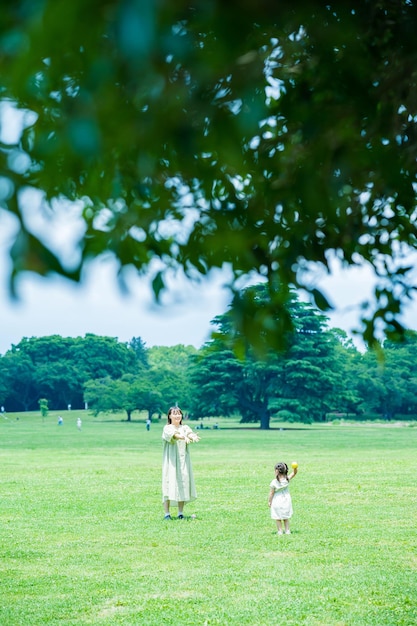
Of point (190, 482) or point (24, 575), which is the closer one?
point (24, 575)

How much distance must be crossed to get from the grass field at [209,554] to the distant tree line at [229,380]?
24.9m

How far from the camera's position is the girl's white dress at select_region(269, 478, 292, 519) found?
1191 cm

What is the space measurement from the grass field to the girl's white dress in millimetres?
322

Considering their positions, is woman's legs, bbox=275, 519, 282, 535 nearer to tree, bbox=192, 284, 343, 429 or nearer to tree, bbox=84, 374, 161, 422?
tree, bbox=192, 284, 343, 429

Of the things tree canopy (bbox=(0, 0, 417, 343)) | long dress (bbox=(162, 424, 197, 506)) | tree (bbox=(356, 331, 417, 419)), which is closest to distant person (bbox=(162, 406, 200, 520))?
long dress (bbox=(162, 424, 197, 506))

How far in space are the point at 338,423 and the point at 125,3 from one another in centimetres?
7147

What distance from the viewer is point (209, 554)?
10.7m

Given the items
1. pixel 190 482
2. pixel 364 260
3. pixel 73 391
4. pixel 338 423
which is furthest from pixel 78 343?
pixel 364 260

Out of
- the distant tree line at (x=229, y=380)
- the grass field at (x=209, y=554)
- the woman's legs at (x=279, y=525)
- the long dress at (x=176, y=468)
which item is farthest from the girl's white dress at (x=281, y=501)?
the distant tree line at (x=229, y=380)

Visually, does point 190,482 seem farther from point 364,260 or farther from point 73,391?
point 73,391

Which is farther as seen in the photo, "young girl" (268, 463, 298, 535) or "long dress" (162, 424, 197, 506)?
"long dress" (162, 424, 197, 506)

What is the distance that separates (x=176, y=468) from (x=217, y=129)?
1175cm

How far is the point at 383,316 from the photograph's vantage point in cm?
562

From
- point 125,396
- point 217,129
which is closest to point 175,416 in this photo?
point 217,129
